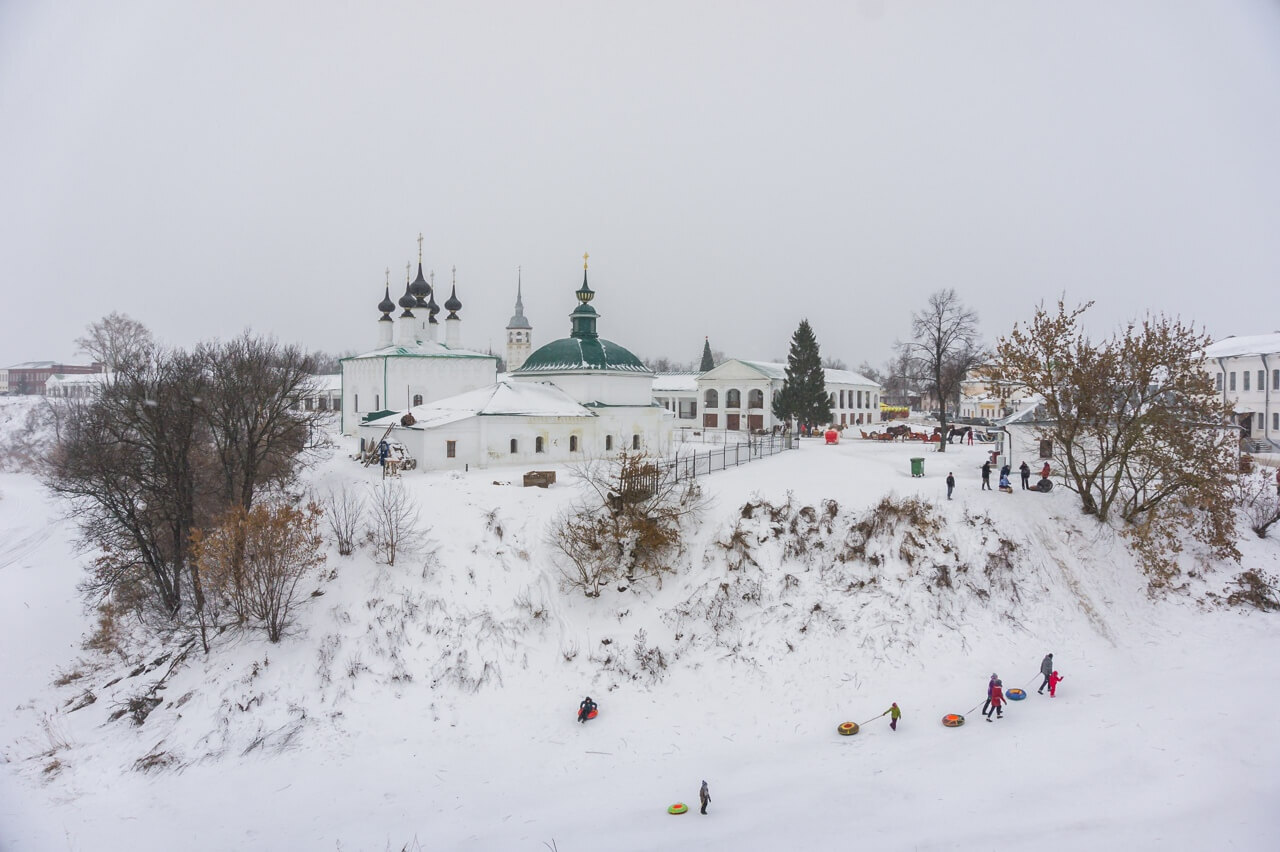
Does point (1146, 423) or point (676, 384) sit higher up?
point (676, 384)

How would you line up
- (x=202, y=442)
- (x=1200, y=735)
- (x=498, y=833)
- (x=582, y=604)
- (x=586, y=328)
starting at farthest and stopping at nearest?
(x=586, y=328)
(x=202, y=442)
(x=582, y=604)
(x=1200, y=735)
(x=498, y=833)

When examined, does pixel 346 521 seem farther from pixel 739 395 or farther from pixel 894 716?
pixel 739 395

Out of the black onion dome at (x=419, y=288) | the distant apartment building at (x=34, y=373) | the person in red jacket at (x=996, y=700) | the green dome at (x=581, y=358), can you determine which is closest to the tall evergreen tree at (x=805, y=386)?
the green dome at (x=581, y=358)

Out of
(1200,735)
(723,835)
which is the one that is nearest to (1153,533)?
(1200,735)

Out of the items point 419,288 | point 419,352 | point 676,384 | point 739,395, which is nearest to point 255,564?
point 419,352

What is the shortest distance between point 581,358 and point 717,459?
9643 mm

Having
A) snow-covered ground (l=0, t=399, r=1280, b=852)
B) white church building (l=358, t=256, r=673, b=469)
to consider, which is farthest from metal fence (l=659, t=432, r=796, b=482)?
white church building (l=358, t=256, r=673, b=469)

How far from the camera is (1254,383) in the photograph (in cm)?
3319

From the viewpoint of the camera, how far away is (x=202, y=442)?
80.2 feet

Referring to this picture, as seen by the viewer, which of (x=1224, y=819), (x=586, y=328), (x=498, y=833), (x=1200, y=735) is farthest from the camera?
(x=586, y=328)

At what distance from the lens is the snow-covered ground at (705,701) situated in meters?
11.8

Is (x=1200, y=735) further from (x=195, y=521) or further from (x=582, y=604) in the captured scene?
(x=195, y=521)

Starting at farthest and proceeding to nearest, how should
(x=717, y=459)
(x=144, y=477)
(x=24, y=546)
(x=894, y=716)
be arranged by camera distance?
(x=24, y=546) → (x=717, y=459) → (x=144, y=477) → (x=894, y=716)

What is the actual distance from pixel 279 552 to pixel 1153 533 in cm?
2449
